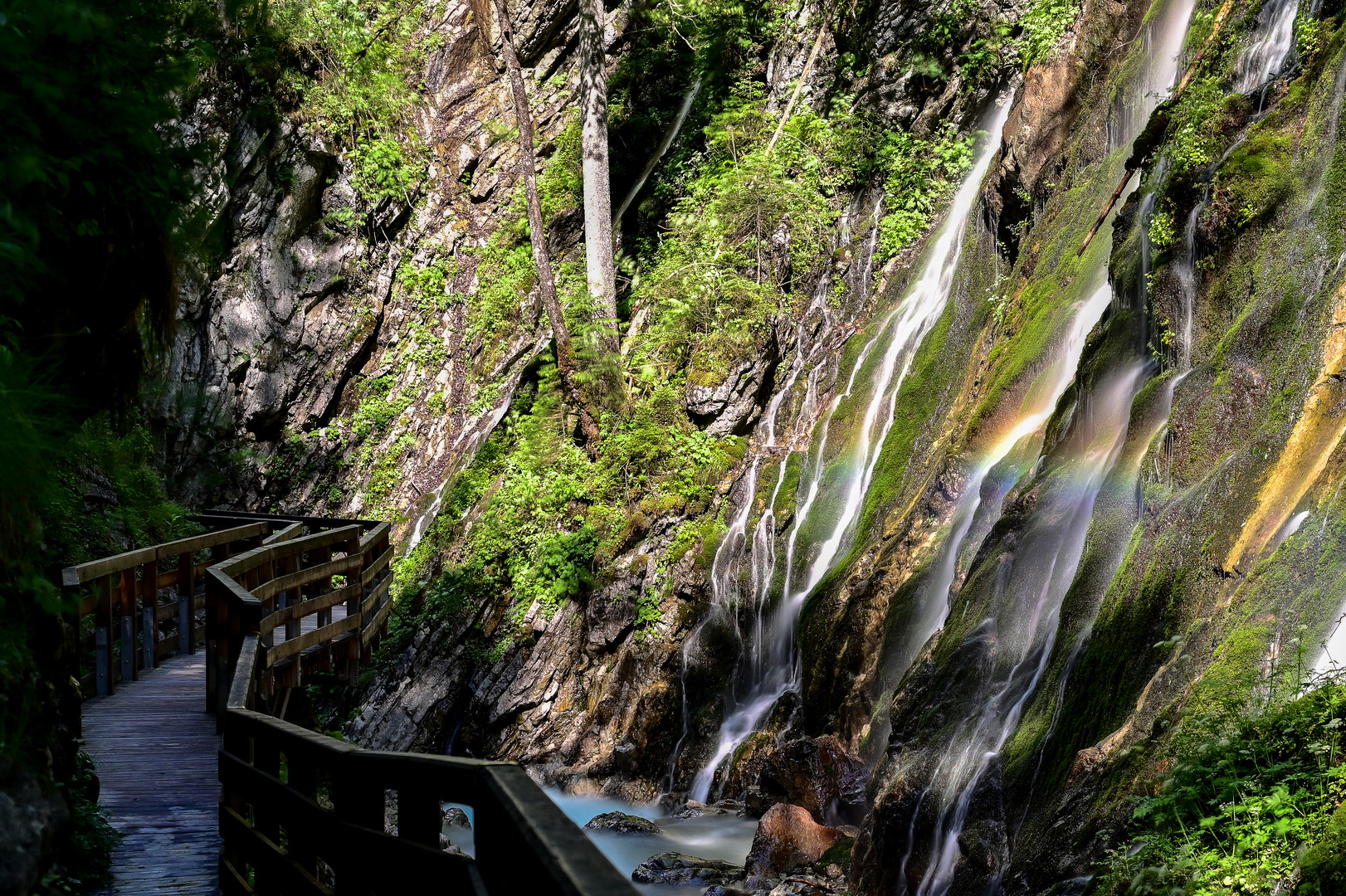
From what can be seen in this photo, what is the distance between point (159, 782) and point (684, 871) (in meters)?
5.44

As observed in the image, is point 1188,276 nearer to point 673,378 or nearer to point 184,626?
point 673,378

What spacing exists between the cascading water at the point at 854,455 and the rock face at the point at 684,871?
84.0 inches

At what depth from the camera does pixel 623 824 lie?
11.4 m

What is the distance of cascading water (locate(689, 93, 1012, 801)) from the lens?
1248 centimetres

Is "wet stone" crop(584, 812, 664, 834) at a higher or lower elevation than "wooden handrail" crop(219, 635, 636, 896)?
lower

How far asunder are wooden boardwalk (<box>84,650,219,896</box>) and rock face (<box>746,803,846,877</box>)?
4999 millimetres

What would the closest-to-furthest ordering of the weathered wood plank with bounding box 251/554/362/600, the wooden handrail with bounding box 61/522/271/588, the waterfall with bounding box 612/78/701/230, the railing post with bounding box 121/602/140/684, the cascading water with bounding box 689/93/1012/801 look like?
the wooden handrail with bounding box 61/522/271/588, the weathered wood plank with bounding box 251/554/362/600, the railing post with bounding box 121/602/140/684, the cascading water with bounding box 689/93/1012/801, the waterfall with bounding box 612/78/701/230

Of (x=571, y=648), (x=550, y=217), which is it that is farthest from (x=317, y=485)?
(x=571, y=648)

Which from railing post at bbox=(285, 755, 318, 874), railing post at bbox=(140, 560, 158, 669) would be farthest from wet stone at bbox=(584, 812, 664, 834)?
railing post at bbox=(285, 755, 318, 874)

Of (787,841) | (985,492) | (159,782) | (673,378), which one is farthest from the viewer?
(673,378)

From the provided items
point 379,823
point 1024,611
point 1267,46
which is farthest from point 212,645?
point 1267,46

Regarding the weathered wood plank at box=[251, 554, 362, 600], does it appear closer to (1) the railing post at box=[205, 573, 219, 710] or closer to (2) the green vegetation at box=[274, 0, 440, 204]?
(1) the railing post at box=[205, 573, 219, 710]

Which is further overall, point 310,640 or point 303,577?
point 303,577

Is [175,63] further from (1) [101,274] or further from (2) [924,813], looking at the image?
(2) [924,813]
